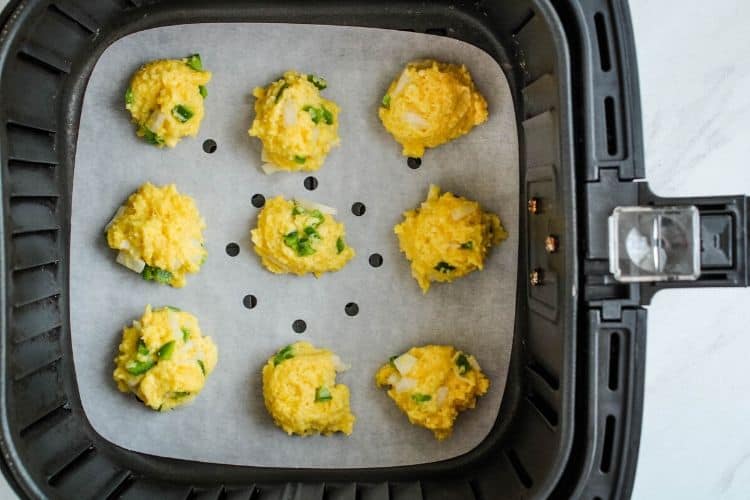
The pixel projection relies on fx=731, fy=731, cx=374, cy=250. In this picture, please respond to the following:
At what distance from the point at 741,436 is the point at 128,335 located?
1215 millimetres

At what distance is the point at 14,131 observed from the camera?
122 centimetres

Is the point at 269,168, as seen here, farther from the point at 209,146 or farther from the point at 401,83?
the point at 401,83

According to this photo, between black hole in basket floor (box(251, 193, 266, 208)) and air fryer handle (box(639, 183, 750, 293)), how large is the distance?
70 centimetres

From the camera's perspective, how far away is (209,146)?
1364 millimetres

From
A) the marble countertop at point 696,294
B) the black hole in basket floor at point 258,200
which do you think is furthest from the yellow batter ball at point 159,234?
the marble countertop at point 696,294

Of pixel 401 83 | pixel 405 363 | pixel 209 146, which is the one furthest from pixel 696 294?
pixel 209 146

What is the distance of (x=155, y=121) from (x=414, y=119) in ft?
1.52

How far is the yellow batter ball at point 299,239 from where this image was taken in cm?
131

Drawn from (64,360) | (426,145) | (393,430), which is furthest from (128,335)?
(426,145)

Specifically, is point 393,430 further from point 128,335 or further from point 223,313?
point 128,335

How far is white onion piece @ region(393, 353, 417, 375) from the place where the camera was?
4.29 feet

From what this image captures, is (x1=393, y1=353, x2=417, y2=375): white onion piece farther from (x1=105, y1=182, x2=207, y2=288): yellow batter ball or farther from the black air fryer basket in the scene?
(x1=105, y1=182, x2=207, y2=288): yellow batter ball

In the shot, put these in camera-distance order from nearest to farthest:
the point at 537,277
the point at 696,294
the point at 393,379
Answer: the point at 537,277, the point at 393,379, the point at 696,294

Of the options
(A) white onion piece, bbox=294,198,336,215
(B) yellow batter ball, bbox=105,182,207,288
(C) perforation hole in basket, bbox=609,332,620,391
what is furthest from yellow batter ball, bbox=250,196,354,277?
(C) perforation hole in basket, bbox=609,332,620,391
